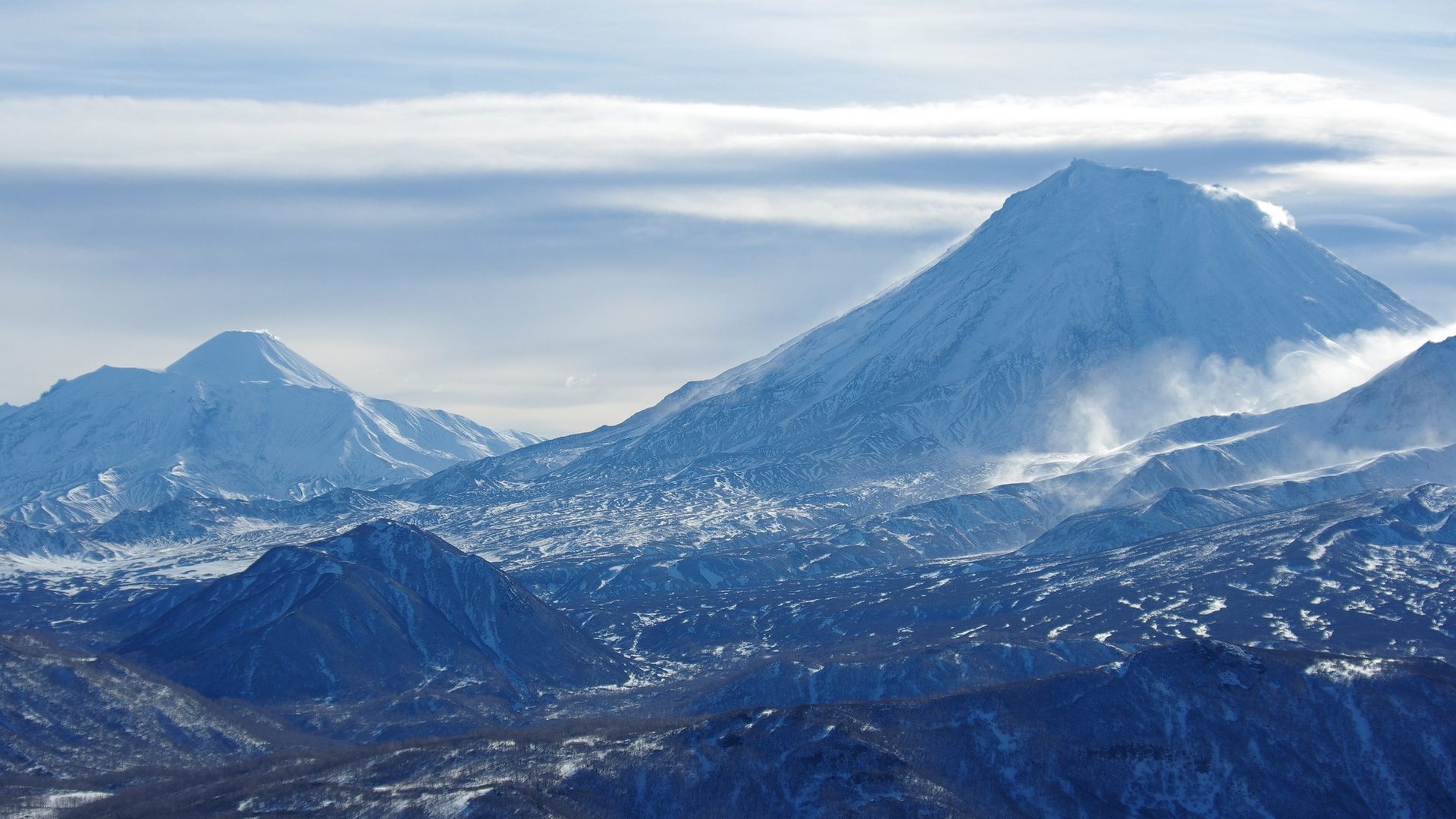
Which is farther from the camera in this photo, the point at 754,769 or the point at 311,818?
the point at 754,769

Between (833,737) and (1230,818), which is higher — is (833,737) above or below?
above

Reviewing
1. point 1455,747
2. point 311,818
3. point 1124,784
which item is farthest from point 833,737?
point 1455,747

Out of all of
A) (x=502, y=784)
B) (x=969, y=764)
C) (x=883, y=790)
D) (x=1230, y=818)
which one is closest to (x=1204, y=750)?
(x=1230, y=818)

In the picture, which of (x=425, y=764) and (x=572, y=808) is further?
(x=425, y=764)

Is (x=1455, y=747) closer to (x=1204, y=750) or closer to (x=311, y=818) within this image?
(x=1204, y=750)

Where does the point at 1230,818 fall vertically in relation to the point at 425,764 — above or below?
below

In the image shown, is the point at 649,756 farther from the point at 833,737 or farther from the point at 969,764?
the point at 969,764

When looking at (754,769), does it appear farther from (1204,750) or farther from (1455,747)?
(1455,747)
